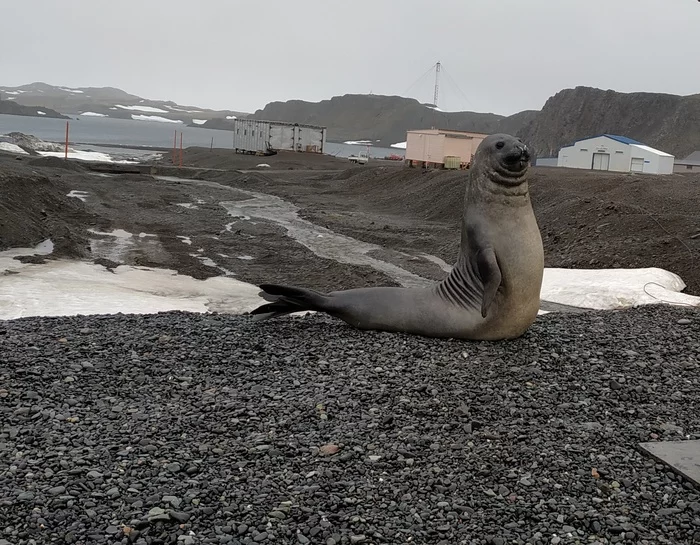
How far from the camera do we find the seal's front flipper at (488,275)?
7.82 metres

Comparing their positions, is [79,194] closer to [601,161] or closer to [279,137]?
[279,137]

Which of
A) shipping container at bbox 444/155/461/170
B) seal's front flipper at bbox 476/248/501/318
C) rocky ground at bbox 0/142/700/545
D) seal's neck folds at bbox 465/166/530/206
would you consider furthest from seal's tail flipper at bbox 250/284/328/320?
shipping container at bbox 444/155/461/170

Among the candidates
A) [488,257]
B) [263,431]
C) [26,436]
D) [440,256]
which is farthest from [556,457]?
[440,256]

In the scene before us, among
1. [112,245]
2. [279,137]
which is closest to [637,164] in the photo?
[279,137]

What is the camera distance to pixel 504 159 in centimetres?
827

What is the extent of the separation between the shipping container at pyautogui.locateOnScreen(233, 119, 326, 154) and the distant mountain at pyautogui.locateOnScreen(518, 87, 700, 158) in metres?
83.0

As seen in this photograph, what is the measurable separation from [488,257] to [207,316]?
12.9ft

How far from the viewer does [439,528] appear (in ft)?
15.1

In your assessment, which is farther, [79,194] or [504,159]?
[79,194]

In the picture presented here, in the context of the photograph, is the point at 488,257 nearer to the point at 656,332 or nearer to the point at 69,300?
the point at 656,332

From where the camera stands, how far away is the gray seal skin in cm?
816

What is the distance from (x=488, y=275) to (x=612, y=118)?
151 meters

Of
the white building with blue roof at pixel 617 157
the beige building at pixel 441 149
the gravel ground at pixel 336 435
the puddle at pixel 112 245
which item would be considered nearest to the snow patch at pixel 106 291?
the puddle at pixel 112 245

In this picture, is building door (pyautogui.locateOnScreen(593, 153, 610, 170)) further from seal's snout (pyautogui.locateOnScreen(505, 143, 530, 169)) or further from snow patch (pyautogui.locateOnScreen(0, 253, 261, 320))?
seal's snout (pyautogui.locateOnScreen(505, 143, 530, 169))
